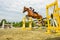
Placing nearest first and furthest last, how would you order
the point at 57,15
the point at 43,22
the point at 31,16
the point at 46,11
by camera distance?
the point at 57,15, the point at 46,11, the point at 43,22, the point at 31,16

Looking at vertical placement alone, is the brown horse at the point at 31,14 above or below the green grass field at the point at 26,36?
above

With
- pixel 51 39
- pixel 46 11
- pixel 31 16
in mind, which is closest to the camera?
pixel 51 39

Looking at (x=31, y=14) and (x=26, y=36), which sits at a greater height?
(x=31, y=14)

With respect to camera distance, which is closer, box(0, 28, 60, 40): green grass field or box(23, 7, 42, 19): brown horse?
box(0, 28, 60, 40): green grass field

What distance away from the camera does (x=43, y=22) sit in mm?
14633

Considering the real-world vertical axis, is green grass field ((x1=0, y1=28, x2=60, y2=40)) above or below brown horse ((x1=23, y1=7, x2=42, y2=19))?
below

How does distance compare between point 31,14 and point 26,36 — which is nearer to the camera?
point 26,36

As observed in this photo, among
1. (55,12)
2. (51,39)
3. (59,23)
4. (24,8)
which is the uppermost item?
(24,8)

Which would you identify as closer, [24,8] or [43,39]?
[43,39]

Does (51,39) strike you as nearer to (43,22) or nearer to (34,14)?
(43,22)

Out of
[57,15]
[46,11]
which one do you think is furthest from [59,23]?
[46,11]

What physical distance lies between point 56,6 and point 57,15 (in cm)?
53

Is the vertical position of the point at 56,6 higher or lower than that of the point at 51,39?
higher

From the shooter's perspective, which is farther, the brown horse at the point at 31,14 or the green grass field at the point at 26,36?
the brown horse at the point at 31,14
